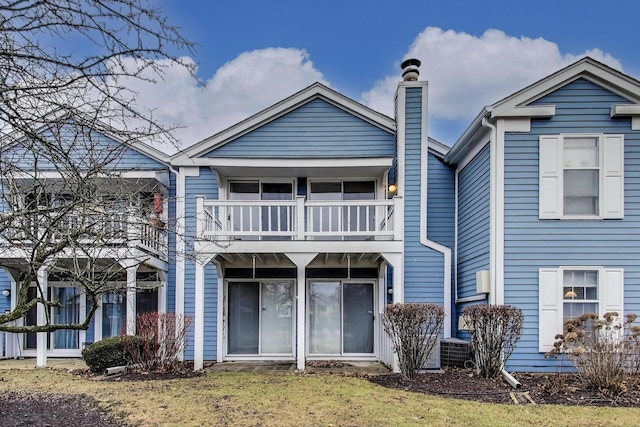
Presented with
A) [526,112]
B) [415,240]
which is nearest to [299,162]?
[415,240]

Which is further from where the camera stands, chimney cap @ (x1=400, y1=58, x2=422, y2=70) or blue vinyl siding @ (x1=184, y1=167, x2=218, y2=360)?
chimney cap @ (x1=400, y1=58, x2=422, y2=70)

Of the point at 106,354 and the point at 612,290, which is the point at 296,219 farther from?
the point at 612,290

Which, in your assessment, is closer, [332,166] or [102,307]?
[332,166]

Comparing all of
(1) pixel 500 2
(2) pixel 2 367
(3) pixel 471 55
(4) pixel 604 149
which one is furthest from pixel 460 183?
(2) pixel 2 367

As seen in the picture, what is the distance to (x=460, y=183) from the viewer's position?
1108 cm

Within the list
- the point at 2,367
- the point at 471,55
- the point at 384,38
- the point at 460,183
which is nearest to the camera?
the point at 2,367

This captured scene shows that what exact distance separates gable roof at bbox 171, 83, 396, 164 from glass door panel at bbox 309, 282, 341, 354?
161 inches

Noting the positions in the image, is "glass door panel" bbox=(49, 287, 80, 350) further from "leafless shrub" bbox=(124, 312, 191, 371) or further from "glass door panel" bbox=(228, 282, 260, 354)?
"glass door panel" bbox=(228, 282, 260, 354)

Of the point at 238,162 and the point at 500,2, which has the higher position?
the point at 500,2

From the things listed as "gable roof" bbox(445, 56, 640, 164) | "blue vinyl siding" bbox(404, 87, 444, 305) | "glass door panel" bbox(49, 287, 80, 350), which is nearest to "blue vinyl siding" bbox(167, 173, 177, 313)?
"glass door panel" bbox(49, 287, 80, 350)

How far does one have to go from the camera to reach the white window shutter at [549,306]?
8492 millimetres

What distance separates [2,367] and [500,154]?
37.0 feet

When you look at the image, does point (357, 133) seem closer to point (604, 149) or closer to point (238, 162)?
point (238, 162)

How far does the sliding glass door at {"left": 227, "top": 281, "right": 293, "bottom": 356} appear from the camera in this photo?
11055mm
